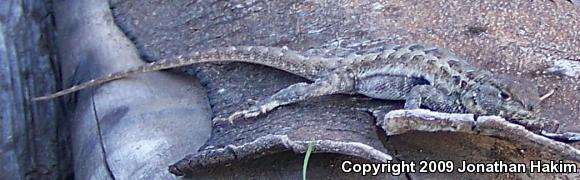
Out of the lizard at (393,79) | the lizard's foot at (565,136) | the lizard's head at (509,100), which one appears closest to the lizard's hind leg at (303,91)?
the lizard at (393,79)

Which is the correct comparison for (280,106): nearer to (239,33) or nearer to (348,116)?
(348,116)

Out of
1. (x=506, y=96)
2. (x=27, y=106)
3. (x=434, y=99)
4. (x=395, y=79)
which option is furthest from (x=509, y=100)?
(x=27, y=106)

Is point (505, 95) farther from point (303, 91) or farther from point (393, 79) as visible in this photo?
point (303, 91)

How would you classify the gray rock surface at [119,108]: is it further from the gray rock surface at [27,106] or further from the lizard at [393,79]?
the gray rock surface at [27,106]

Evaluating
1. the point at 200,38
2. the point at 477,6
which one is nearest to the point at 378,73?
the point at 477,6

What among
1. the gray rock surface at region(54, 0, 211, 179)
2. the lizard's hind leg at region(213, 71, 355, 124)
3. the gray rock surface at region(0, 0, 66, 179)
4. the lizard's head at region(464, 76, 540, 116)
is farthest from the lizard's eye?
the gray rock surface at region(0, 0, 66, 179)

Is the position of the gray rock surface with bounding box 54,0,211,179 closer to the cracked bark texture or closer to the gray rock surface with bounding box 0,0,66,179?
the cracked bark texture
